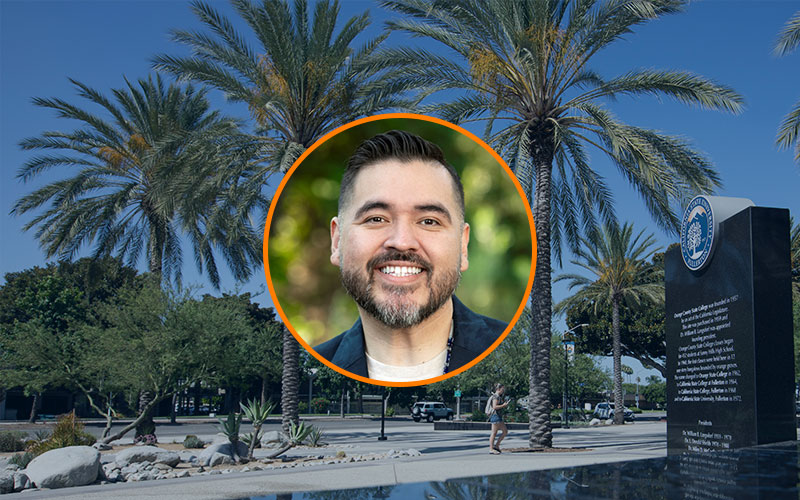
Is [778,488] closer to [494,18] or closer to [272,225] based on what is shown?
[272,225]

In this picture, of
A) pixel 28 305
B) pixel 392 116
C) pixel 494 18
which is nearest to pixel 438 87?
pixel 494 18

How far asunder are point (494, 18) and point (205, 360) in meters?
13.8

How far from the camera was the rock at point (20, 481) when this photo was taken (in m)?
12.3

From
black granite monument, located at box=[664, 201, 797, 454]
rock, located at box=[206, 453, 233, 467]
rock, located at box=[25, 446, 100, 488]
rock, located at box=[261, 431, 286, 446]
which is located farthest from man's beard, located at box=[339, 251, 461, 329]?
rock, located at box=[261, 431, 286, 446]

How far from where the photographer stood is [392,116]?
221 inches

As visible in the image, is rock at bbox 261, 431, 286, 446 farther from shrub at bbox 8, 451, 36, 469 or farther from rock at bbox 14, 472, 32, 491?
rock at bbox 14, 472, 32, 491

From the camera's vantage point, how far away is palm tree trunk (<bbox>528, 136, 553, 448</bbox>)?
17.1m

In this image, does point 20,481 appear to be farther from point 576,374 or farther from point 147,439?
point 576,374

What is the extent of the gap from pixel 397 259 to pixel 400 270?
0.11 meters

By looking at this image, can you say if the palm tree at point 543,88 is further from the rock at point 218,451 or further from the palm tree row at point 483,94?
the rock at point 218,451

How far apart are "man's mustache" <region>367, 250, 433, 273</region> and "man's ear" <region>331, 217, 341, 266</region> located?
0.32m

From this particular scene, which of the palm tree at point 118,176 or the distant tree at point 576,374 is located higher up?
the palm tree at point 118,176

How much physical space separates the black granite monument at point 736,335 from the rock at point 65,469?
10.8 metres

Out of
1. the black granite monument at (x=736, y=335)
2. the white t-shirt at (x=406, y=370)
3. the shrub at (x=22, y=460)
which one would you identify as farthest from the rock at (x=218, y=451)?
the white t-shirt at (x=406, y=370)
